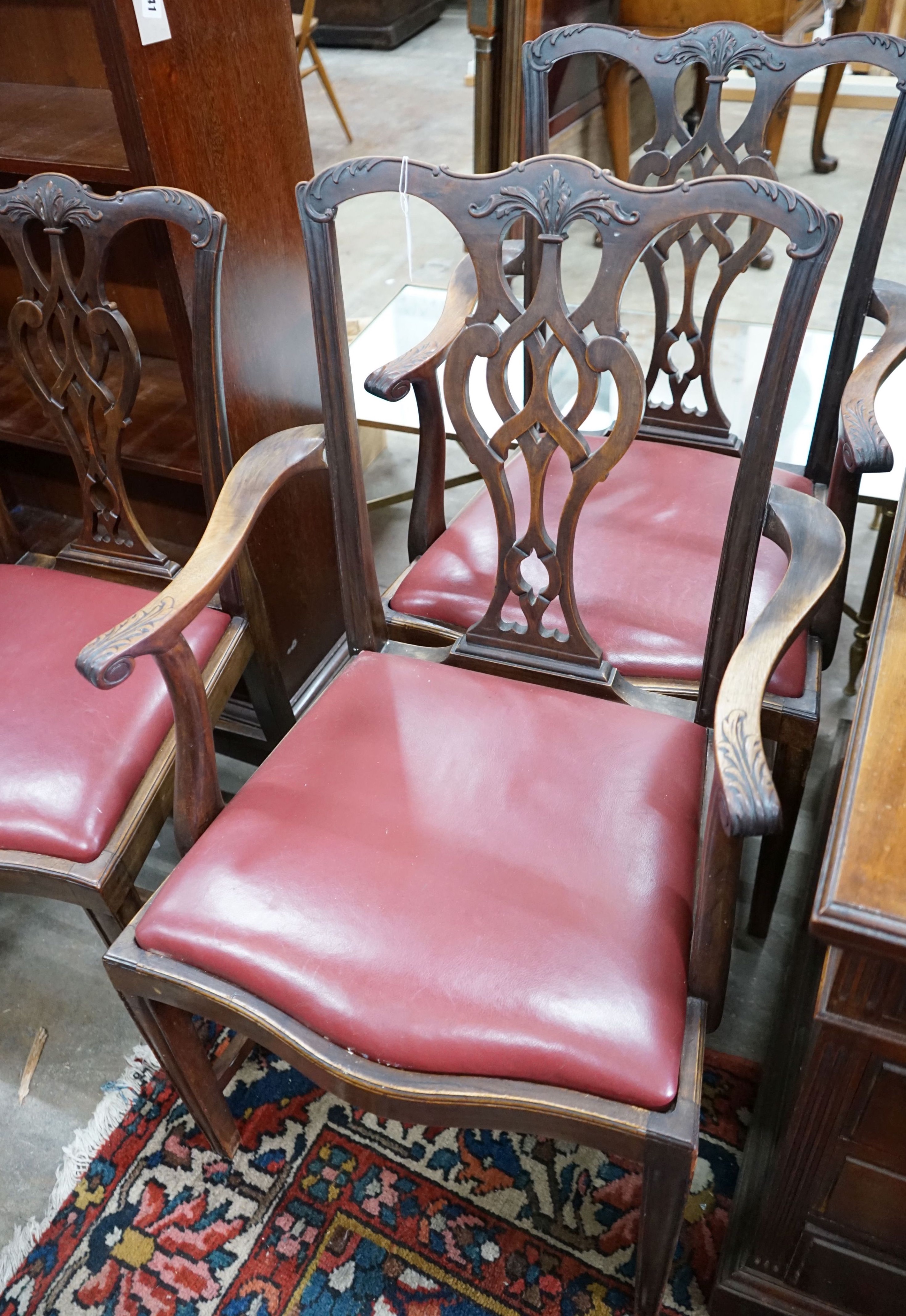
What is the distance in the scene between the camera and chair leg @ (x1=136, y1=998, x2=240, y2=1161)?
39.8 inches

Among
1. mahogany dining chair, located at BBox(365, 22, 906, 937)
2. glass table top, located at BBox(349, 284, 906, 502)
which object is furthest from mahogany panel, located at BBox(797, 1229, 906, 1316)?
glass table top, located at BBox(349, 284, 906, 502)

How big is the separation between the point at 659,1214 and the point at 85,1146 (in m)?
0.78

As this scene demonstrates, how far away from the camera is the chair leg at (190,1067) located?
Result: 1.01 meters

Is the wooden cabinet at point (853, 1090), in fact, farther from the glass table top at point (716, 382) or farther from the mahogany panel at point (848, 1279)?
the glass table top at point (716, 382)

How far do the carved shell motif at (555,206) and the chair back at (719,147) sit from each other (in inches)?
15.0

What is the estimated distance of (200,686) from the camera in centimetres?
98

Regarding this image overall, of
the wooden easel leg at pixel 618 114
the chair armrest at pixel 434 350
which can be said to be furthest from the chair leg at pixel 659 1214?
the wooden easel leg at pixel 618 114

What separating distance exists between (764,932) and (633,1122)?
0.68 meters

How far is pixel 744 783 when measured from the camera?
71cm

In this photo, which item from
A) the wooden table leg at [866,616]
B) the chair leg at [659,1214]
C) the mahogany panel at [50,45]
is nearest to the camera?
the chair leg at [659,1214]

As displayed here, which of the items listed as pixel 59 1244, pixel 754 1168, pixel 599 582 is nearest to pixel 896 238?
pixel 599 582

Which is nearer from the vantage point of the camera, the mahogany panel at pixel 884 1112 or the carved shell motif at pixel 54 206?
the mahogany panel at pixel 884 1112

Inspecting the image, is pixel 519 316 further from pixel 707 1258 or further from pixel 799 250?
pixel 707 1258

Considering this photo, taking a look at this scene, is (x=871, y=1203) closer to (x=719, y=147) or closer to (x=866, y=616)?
(x=866, y=616)
